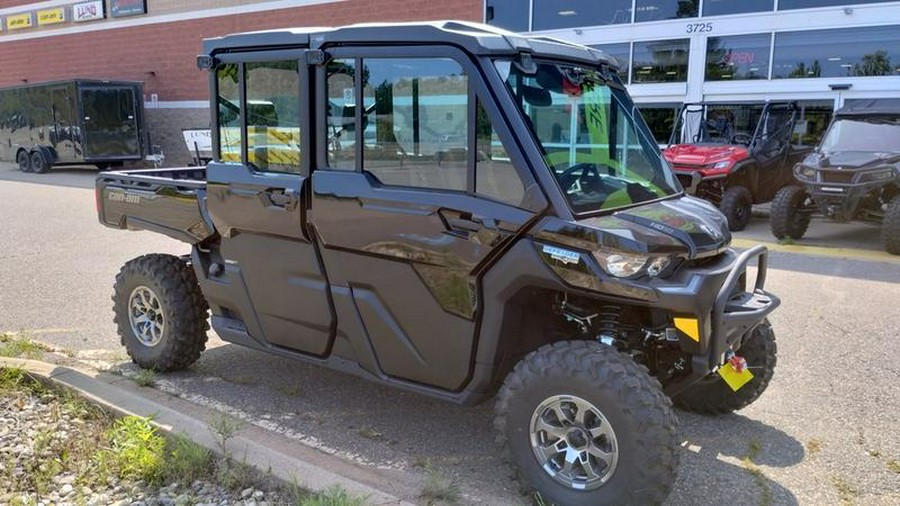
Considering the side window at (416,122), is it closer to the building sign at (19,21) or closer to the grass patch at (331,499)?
the grass patch at (331,499)

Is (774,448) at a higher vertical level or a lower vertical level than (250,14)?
lower

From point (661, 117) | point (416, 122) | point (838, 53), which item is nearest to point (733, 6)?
point (838, 53)

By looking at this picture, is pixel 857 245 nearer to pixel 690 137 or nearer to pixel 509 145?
pixel 690 137

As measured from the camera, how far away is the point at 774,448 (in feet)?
13.1

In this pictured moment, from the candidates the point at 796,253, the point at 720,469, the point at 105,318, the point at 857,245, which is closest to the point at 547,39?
the point at 720,469

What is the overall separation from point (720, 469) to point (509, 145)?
6.54ft

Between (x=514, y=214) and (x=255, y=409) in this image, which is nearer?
(x=514, y=214)

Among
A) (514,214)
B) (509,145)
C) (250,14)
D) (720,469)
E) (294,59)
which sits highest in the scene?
(250,14)

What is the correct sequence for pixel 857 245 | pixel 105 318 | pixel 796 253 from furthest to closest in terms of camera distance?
pixel 857 245 < pixel 796 253 < pixel 105 318

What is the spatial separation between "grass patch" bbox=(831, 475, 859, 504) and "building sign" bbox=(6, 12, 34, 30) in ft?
118

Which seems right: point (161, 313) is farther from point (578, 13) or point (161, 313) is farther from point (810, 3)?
point (578, 13)

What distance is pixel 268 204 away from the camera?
4074mm

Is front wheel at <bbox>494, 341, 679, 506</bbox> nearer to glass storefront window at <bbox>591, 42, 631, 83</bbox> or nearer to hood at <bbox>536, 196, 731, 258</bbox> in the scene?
hood at <bbox>536, 196, 731, 258</bbox>

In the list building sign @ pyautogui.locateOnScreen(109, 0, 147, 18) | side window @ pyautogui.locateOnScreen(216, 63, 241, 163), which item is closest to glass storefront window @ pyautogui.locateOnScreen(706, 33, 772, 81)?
side window @ pyautogui.locateOnScreen(216, 63, 241, 163)
